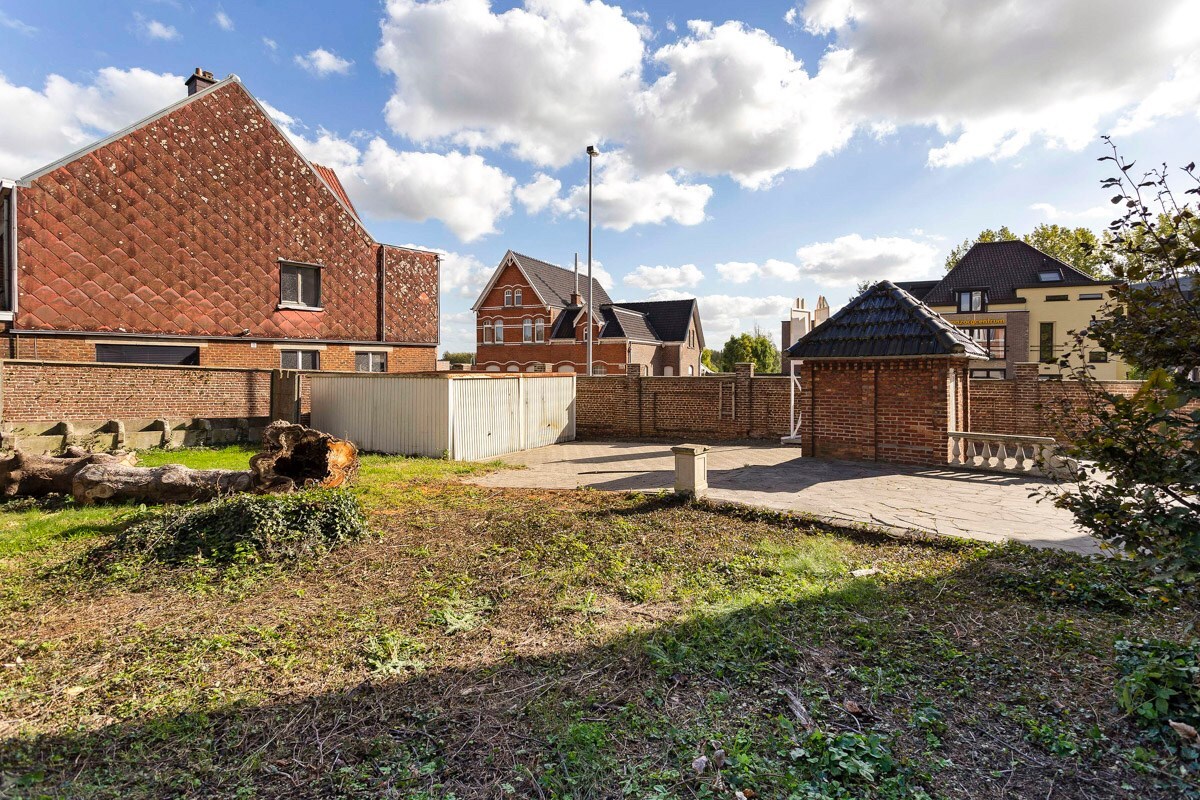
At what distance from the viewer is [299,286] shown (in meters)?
18.5

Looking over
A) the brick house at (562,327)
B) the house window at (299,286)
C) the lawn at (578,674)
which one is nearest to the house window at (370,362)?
the house window at (299,286)

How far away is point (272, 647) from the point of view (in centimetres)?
418

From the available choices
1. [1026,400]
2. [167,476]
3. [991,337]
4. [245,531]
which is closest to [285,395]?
[167,476]

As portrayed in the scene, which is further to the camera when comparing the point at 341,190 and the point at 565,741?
the point at 341,190

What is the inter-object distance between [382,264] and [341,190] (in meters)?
4.42

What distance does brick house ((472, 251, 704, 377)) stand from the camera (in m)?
38.2

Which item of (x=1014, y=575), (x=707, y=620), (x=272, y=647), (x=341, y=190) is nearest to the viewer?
(x=272, y=647)

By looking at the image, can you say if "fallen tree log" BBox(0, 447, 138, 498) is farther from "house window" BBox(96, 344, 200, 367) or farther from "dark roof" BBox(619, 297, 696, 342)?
"dark roof" BBox(619, 297, 696, 342)

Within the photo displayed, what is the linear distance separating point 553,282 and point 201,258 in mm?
26741

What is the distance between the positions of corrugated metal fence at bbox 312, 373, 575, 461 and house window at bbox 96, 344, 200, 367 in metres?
3.75

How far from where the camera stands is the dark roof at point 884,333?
1139 cm

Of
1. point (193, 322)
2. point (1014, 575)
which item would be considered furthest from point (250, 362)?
point (1014, 575)

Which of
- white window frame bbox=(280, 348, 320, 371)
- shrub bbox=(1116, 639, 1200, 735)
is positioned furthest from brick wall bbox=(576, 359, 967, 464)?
white window frame bbox=(280, 348, 320, 371)

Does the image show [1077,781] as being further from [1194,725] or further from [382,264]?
[382,264]
